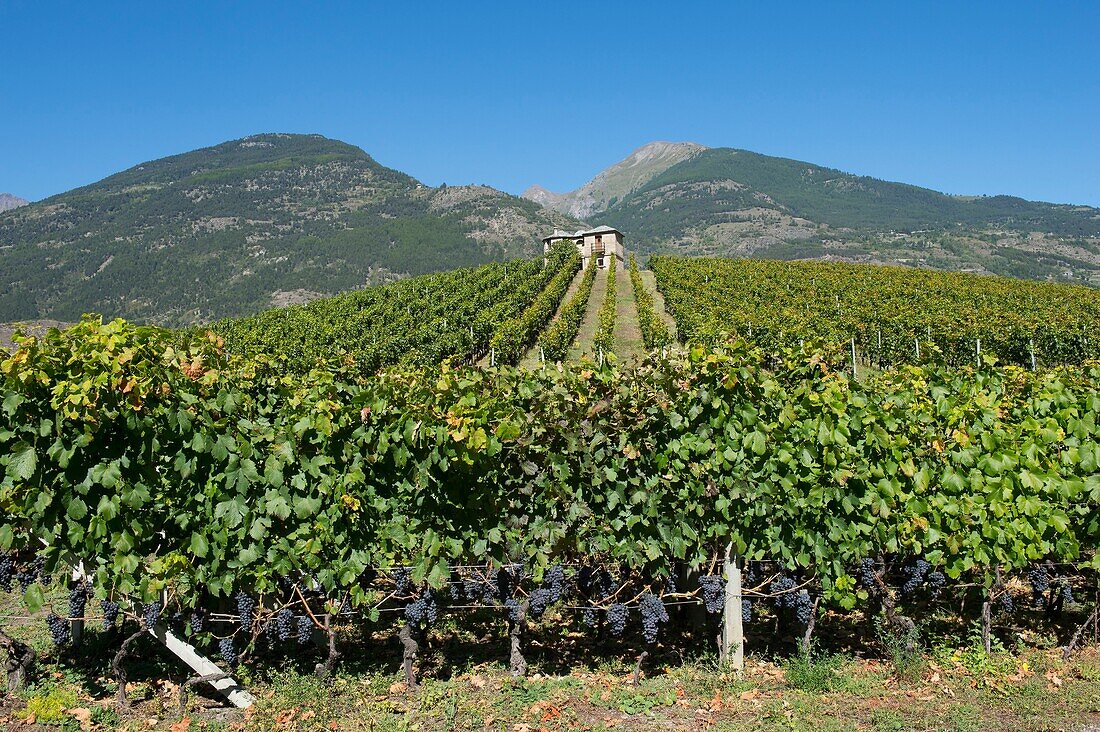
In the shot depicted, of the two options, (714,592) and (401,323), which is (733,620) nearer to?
(714,592)

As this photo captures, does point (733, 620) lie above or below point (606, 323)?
below

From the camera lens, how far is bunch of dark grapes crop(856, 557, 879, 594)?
521 cm

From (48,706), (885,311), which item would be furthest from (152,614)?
(885,311)

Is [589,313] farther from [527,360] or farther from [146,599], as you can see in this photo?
[146,599]

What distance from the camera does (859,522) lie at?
16.9ft

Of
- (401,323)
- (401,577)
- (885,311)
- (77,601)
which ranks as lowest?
(77,601)

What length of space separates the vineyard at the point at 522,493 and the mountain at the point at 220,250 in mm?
135016

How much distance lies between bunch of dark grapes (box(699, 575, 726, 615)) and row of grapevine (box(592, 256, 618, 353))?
53.0 feet

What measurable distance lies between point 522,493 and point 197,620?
7.66 ft

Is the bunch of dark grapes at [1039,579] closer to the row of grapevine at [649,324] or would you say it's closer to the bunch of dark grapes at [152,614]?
the bunch of dark grapes at [152,614]

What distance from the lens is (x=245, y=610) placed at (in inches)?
194

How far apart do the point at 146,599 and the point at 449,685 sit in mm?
2028

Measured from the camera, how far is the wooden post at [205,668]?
4645 mm

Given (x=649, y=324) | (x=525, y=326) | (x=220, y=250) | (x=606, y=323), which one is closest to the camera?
(x=525, y=326)
